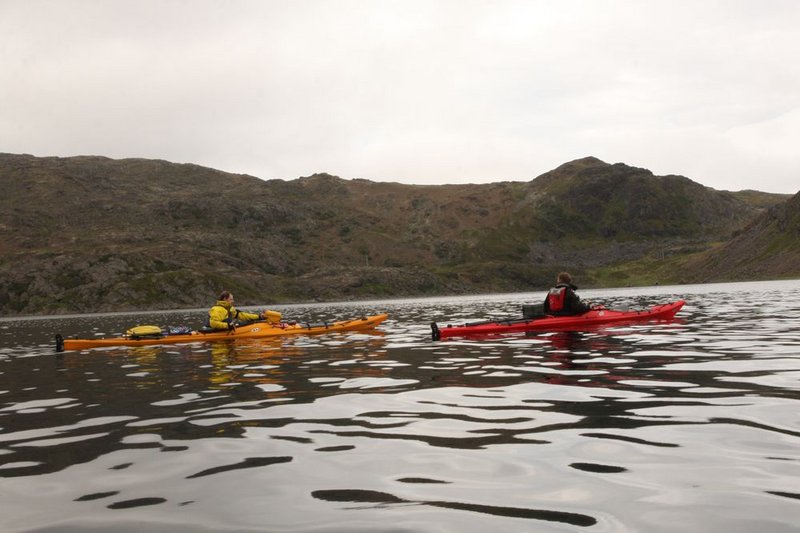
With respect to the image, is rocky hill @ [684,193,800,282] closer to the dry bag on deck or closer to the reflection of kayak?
the reflection of kayak

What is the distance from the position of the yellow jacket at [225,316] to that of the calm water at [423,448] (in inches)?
480

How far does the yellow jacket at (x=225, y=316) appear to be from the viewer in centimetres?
2917

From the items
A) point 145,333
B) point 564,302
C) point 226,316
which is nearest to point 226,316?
point 226,316

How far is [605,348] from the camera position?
18859mm

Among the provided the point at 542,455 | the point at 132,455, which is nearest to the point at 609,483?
the point at 542,455

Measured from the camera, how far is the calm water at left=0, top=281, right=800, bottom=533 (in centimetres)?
566

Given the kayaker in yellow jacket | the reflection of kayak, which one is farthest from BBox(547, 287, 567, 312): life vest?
the kayaker in yellow jacket

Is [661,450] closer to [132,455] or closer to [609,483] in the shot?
[609,483]

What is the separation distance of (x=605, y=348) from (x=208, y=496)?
14.7 m

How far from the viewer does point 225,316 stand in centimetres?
2958

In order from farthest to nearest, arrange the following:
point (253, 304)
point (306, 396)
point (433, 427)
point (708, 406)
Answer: point (253, 304) → point (306, 396) → point (708, 406) → point (433, 427)

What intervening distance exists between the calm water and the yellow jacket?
1219cm

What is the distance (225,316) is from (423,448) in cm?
2309

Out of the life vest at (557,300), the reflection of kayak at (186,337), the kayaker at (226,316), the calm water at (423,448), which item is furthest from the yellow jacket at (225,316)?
the life vest at (557,300)
